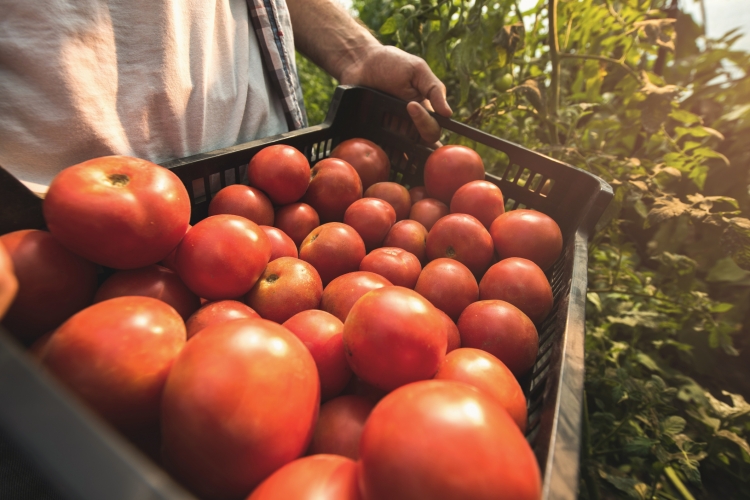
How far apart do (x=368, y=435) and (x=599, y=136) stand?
197 centimetres

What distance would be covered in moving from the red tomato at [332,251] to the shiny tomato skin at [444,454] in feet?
2.11

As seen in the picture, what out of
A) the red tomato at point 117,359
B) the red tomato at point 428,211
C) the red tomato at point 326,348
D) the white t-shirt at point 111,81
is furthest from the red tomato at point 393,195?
the red tomato at point 117,359

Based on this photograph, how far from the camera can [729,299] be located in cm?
211

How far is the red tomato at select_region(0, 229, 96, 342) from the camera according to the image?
71 centimetres

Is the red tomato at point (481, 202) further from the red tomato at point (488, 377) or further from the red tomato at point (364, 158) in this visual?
the red tomato at point (488, 377)

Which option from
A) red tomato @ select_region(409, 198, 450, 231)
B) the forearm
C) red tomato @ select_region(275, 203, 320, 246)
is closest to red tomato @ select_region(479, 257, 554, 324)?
red tomato @ select_region(409, 198, 450, 231)

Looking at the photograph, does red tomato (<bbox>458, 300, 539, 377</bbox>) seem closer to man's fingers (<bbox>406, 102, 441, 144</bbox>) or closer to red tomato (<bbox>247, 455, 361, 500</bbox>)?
red tomato (<bbox>247, 455, 361, 500</bbox>)

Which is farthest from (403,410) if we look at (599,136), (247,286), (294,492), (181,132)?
(599,136)

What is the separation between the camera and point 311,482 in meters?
0.50

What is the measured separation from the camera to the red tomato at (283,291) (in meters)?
0.96

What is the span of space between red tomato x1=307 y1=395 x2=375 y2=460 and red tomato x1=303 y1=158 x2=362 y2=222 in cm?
74

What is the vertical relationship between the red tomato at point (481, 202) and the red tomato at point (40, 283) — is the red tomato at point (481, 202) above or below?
above

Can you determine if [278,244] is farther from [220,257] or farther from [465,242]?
[465,242]

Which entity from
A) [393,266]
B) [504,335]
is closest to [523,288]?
[504,335]
